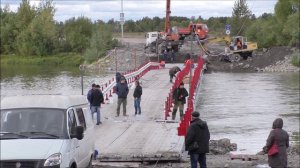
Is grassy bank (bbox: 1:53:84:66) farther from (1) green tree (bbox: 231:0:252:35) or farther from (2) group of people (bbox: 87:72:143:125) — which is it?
(2) group of people (bbox: 87:72:143:125)

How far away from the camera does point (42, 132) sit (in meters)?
11.8

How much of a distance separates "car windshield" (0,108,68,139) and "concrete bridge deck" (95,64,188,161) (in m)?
5.16

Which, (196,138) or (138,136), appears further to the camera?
(138,136)

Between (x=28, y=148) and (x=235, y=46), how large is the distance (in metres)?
67.0

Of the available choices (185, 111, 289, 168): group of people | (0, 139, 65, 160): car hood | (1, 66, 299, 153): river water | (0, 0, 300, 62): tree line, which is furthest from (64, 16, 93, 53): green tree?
(0, 139, 65, 160): car hood

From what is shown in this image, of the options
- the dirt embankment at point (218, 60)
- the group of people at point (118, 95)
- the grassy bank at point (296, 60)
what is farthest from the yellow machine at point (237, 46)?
the group of people at point (118, 95)

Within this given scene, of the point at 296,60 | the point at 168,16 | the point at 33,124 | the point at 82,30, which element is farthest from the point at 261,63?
the point at 33,124

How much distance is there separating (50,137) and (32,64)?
10093cm

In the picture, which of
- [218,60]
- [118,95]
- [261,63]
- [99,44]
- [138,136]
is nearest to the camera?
[138,136]

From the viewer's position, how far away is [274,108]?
3916 centimetres

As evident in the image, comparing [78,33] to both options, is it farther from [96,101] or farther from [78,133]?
[78,133]

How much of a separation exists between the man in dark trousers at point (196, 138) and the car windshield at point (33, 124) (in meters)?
3.00

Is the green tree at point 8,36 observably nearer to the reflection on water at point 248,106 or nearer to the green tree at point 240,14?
the green tree at point 240,14

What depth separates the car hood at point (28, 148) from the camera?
36.2 ft
